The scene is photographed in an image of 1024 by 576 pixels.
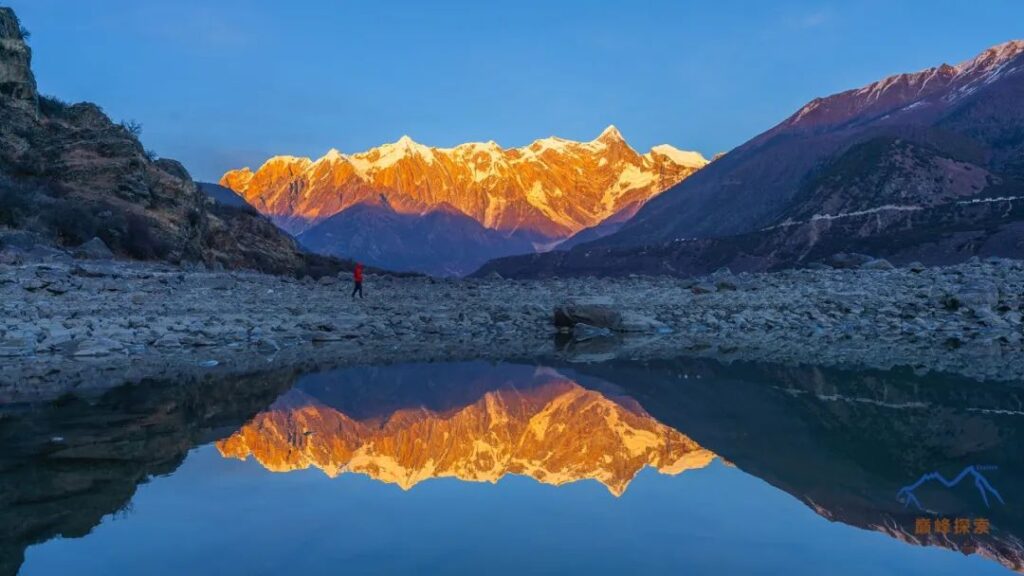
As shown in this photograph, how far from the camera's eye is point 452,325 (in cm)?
2122

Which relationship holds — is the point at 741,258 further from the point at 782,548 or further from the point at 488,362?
the point at 782,548

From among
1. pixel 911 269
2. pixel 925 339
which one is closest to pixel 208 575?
pixel 925 339

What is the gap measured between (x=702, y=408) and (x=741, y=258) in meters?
85.5

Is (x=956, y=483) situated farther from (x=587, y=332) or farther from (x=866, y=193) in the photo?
(x=866, y=193)

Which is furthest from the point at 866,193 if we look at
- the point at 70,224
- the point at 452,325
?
the point at 70,224

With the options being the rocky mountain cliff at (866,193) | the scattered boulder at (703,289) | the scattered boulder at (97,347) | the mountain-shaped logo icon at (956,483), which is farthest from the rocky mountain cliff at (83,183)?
the rocky mountain cliff at (866,193)

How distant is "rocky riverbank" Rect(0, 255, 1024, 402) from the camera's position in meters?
14.3

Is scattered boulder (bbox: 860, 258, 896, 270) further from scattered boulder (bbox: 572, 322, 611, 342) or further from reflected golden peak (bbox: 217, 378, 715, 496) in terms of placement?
reflected golden peak (bbox: 217, 378, 715, 496)

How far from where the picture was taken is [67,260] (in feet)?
77.8

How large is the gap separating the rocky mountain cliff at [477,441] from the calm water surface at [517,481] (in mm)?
39

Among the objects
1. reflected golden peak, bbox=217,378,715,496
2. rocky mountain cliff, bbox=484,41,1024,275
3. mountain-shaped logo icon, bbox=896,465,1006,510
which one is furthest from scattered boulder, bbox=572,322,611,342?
rocky mountain cliff, bbox=484,41,1024,275

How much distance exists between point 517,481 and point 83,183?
34200 mm

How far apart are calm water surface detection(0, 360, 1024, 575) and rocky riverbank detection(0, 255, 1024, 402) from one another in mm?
Answer: 3381

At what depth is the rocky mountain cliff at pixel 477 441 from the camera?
694cm
